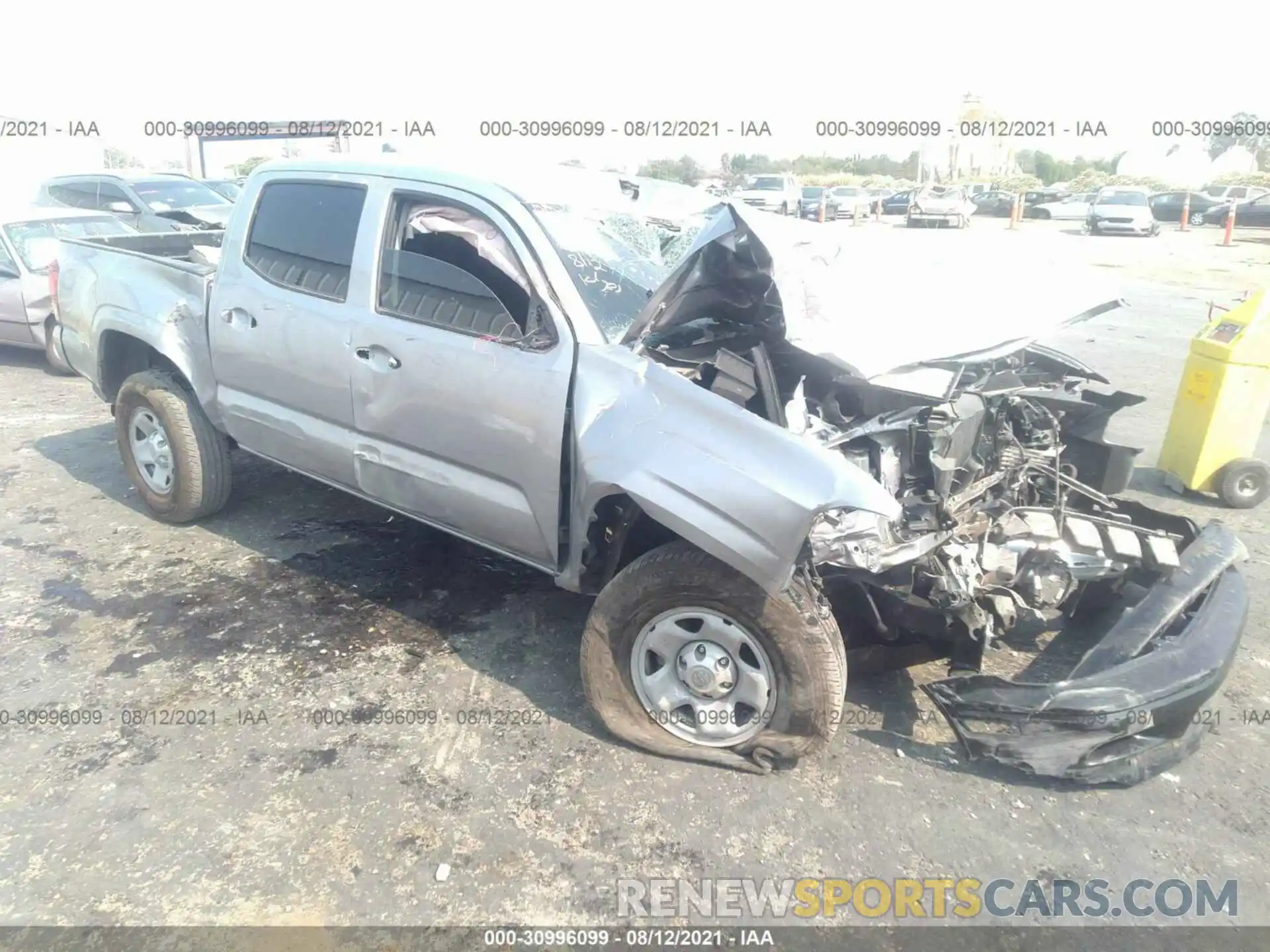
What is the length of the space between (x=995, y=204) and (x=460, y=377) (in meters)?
35.4

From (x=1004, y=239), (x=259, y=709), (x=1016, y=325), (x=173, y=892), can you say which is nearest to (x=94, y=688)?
(x=259, y=709)

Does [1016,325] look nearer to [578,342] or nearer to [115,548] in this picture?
[578,342]

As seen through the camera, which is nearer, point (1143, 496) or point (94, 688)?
point (94, 688)

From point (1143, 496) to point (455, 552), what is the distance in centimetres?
424

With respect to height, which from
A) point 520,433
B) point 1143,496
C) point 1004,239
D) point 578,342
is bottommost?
point 1143,496

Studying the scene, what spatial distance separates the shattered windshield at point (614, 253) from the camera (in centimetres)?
338

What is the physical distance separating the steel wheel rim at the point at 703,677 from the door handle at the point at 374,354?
1514 millimetres

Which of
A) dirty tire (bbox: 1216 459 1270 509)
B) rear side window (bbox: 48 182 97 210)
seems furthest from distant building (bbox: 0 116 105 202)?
dirty tire (bbox: 1216 459 1270 509)

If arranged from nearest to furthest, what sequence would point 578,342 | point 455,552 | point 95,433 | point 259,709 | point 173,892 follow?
point 173,892 < point 578,342 < point 259,709 < point 455,552 < point 95,433

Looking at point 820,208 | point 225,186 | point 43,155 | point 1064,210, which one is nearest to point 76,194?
point 225,186

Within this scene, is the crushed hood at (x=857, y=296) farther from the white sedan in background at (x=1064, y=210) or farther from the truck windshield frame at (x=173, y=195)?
the white sedan in background at (x=1064, y=210)

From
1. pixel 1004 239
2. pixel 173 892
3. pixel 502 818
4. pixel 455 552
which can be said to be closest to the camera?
pixel 173 892

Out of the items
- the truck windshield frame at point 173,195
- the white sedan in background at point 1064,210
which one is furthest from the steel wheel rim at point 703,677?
the white sedan in background at point 1064,210

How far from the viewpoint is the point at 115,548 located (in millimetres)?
4816
